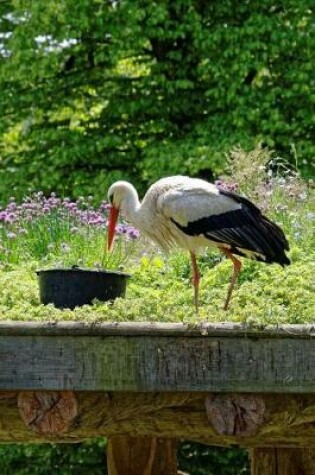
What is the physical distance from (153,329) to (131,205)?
2.37 metres

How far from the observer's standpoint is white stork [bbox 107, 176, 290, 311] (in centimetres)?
659

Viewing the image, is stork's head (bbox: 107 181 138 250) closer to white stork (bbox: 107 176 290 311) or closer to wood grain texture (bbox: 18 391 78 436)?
white stork (bbox: 107 176 290 311)

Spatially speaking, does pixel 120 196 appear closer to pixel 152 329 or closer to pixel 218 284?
pixel 218 284

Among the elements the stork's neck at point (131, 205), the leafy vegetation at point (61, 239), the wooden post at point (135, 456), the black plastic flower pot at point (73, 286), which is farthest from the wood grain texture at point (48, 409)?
the leafy vegetation at point (61, 239)

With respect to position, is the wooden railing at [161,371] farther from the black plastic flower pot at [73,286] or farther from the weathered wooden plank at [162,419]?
the black plastic flower pot at [73,286]

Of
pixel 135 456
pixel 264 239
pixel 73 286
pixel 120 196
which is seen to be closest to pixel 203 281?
pixel 120 196

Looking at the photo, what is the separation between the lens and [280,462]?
7.00 metres

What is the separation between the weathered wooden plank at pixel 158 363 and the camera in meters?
5.08

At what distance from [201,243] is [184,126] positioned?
35.7 ft

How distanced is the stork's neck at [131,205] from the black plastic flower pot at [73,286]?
1.01 m

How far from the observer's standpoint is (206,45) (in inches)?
667

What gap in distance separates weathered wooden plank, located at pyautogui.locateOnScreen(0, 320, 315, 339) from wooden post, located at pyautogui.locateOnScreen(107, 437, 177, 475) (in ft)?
6.64

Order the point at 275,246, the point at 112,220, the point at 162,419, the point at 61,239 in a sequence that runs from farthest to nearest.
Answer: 1. the point at 61,239
2. the point at 112,220
3. the point at 275,246
4. the point at 162,419

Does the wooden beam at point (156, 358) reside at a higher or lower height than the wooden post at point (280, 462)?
higher
